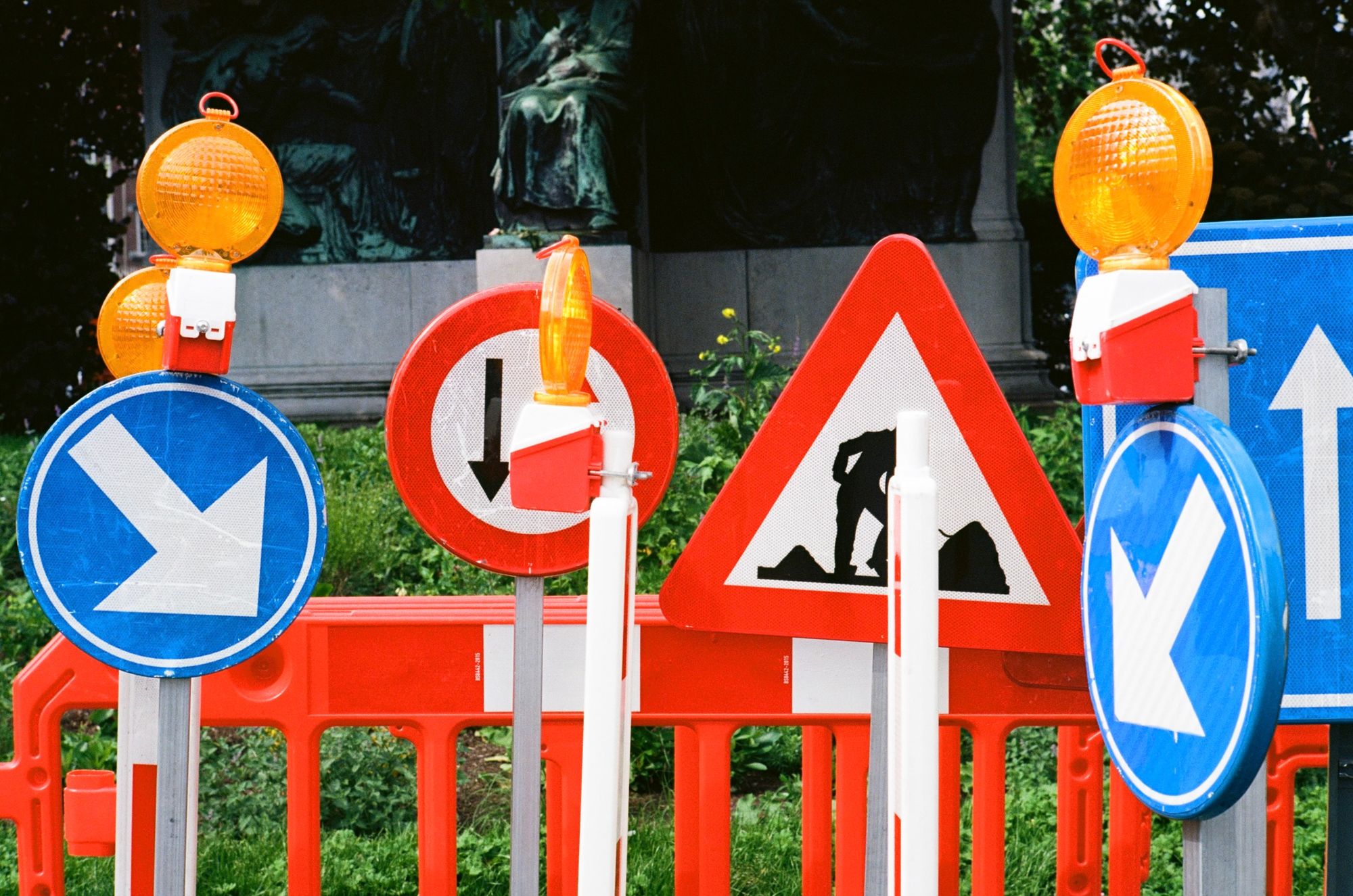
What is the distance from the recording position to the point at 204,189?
8.21 ft

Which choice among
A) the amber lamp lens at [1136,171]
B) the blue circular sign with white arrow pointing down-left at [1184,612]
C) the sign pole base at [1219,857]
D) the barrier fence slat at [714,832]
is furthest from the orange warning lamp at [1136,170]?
A: the barrier fence slat at [714,832]

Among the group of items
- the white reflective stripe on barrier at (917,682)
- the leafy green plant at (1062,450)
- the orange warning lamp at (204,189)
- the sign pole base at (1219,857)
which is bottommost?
the sign pole base at (1219,857)

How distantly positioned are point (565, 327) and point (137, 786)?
152 centimetres

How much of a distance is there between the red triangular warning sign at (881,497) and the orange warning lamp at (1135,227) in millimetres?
554

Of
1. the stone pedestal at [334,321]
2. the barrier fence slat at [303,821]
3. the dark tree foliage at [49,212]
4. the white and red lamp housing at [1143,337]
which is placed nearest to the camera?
the white and red lamp housing at [1143,337]

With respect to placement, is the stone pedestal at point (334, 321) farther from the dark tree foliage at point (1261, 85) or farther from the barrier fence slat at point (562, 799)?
the barrier fence slat at point (562, 799)

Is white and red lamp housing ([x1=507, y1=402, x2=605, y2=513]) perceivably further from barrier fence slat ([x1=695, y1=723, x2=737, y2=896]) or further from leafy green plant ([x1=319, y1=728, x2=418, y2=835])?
leafy green plant ([x1=319, y1=728, x2=418, y2=835])

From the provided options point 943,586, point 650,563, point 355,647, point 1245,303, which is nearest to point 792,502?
point 943,586

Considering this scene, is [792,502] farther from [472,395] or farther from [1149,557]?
[1149,557]

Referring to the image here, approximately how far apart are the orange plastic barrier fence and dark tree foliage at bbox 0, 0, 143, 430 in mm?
9800

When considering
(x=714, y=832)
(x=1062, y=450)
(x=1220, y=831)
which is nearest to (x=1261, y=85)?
(x=1062, y=450)

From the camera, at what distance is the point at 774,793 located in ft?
16.5

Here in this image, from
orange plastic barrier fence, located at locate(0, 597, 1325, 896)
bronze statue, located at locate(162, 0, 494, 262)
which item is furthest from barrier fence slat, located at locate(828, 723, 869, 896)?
bronze statue, located at locate(162, 0, 494, 262)

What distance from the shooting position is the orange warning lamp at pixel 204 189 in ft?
8.14
